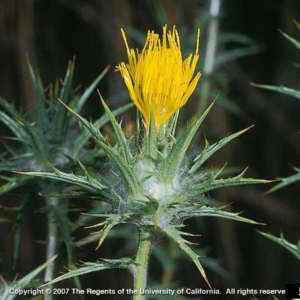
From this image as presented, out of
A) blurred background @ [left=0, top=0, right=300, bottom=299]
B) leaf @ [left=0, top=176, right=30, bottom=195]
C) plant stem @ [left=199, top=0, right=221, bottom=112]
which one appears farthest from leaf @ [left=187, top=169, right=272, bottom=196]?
blurred background @ [left=0, top=0, right=300, bottom=299]

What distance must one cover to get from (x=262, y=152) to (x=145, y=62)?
2.33m

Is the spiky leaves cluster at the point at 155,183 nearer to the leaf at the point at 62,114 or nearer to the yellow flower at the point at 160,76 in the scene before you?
the yellow flower at the point at 160,76

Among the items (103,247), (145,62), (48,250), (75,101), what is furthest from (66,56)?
(145,62)

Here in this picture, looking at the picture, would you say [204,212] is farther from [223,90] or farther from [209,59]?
[223,90]

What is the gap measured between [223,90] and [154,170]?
200cm

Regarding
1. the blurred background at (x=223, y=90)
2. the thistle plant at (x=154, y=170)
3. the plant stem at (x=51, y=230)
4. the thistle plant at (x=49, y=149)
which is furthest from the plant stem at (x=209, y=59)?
A: the thistle plant at (x=154, y=170)

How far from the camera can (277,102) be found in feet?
12.1

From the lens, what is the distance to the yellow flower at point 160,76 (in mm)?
1360

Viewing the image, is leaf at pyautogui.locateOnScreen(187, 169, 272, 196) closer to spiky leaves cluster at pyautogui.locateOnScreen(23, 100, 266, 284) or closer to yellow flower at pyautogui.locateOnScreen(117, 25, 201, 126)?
spiky leaves cluster at pyautogui.locateOnScreen(23, 100, 266, 284)

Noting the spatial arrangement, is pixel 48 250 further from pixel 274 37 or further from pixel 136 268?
pixel 274 37

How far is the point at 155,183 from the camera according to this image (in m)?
1.41

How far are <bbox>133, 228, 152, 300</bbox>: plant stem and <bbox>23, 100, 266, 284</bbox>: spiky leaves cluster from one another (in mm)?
16

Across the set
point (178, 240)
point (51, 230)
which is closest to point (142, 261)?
point (178, 240)

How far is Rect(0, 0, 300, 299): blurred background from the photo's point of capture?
129 inches
